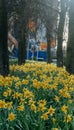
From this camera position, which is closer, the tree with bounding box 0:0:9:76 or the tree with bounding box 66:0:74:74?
the tree with bounding box 0:0:9:76

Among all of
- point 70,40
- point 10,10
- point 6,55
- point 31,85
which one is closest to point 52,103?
point 31,85

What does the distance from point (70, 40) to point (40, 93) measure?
17.9 ft

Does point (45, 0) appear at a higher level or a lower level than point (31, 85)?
higher

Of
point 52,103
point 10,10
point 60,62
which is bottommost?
point 60,62

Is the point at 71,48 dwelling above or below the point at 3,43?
below

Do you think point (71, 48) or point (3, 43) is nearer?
point (3, 43)

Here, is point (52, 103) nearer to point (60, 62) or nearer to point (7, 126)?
point (7, 126)

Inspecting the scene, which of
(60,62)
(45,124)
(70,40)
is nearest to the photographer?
(45,124)

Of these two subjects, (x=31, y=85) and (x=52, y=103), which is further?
(x=31, y=85)

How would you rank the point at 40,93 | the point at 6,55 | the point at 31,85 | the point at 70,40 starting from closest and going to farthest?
1. the point at 40,93
2. the point at 31,85
3. the point at 6,55
4. the point at 70,40

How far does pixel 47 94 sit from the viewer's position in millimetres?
6273

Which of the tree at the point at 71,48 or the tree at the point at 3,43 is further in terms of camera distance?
the tree at the point at 71,48

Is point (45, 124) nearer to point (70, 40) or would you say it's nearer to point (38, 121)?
point (38, 121)

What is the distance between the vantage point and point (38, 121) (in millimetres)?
4562
